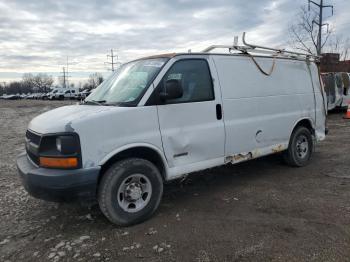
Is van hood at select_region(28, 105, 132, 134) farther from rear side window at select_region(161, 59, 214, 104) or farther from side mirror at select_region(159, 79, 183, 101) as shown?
rear side window at select_region(161, 59, 214, 104)

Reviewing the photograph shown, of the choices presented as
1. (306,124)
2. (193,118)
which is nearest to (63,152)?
(193,118)

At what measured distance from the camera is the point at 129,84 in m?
4.66

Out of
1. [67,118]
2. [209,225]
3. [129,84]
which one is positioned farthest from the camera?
[129,84]

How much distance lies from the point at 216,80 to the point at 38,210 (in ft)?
10.2

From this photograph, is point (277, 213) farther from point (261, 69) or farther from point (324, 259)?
point (261, 69)

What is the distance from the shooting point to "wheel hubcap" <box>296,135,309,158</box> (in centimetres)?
664

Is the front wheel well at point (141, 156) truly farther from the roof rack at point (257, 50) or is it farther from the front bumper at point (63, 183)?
the roof rack at point (257, 50)

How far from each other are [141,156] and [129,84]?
0.98 meters

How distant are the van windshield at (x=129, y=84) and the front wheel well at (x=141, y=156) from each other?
571 millimetres

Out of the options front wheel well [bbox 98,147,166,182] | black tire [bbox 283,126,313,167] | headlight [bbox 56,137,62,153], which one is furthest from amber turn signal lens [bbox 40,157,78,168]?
black tire [bbox 283,126,313,167]

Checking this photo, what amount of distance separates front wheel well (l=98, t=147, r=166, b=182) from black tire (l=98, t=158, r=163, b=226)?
10 cm

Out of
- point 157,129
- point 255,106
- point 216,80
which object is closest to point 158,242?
point 157,129

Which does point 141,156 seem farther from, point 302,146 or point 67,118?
point 302,146

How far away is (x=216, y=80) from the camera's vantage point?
5055mm
